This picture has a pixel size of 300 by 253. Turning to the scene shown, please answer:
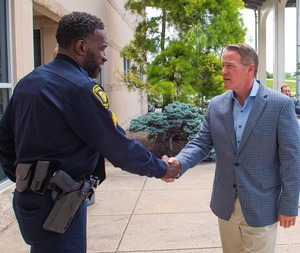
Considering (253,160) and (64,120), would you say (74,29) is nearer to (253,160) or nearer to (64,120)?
(64,120)

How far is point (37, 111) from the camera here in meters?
2.27

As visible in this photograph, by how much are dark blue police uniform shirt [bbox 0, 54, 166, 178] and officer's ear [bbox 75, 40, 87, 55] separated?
2.9 inches

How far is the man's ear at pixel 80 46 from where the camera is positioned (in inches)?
95.2

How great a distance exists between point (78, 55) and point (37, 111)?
0.42 m

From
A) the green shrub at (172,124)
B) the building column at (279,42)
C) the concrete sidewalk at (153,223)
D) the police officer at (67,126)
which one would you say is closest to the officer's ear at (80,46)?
the police officer at (67,126)

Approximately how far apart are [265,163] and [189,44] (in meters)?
8.17

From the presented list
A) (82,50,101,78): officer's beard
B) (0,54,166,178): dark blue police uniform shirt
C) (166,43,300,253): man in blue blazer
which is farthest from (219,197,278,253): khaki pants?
(82,50,101,78): officer's beard

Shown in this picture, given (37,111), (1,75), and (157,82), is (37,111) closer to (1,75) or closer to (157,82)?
(1,75)

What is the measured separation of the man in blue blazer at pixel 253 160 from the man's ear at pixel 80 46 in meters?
1.00

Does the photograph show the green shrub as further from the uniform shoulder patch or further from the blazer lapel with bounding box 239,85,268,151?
the uniform shoulder patch

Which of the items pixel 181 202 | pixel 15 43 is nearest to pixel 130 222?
pixel 181 202

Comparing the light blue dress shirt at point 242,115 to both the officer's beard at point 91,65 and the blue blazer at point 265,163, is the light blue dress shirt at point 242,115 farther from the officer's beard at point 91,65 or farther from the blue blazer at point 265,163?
the officer's beard at point 91,65

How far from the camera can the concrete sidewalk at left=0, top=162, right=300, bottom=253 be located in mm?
4570

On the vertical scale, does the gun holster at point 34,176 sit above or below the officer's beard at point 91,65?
below
